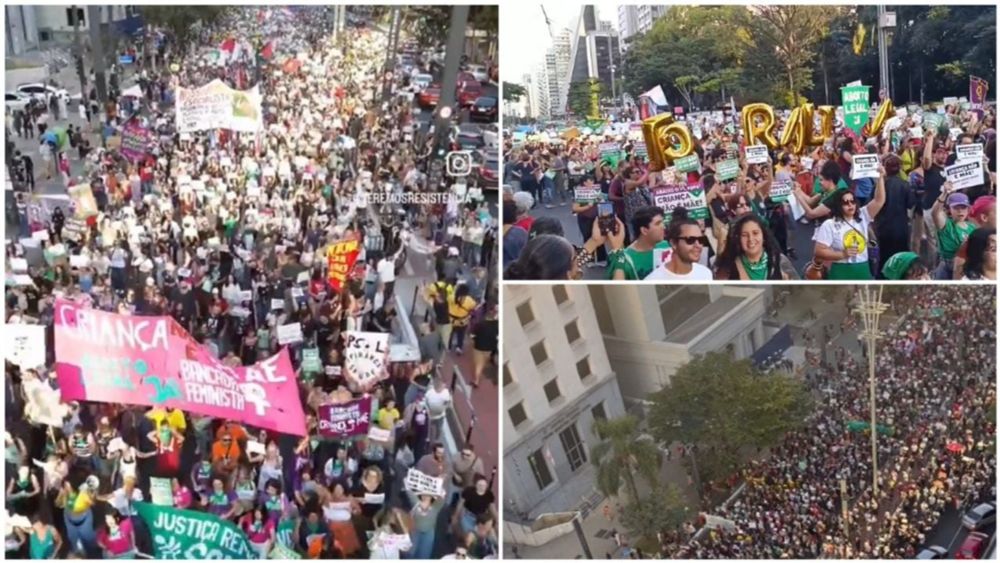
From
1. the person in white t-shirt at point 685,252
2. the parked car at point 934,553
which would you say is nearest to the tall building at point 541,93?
the person in white t-shirt at point 685,252

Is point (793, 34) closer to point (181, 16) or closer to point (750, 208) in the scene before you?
point (750, 208)

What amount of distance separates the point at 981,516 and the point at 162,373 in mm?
3308

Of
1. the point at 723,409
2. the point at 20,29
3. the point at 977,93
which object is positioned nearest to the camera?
the point at 20,29

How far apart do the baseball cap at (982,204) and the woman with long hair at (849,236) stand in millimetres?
349

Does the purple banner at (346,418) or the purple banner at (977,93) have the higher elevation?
the purple banner at (977,93)

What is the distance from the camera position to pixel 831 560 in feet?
15.6

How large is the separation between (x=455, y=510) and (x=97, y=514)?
1.42 m

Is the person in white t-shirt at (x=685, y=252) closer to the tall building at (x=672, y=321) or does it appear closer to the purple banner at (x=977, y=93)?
the tall building at (x=672, y=321)

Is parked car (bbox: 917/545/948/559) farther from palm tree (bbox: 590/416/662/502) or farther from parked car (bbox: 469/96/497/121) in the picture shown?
parked car (bbox: 469/96/497/121)

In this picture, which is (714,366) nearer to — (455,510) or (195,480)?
(455,510)

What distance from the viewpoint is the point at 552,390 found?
4605mm

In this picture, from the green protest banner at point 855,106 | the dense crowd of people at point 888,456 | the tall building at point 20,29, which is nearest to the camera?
the tall building at point 20,29

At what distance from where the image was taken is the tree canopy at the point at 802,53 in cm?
454

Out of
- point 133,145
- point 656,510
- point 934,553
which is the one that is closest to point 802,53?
point 656,510
